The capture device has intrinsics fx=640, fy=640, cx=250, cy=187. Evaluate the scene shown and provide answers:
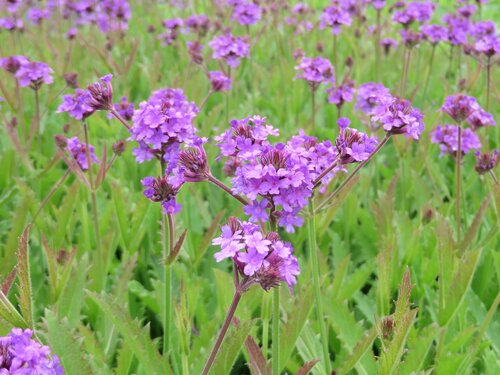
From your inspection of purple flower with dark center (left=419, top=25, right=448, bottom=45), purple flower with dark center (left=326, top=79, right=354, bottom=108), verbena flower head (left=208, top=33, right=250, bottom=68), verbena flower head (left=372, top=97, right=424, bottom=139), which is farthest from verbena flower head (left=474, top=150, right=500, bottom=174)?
purple flower with dark center (left=419, top=25, right=448, bottom=45)

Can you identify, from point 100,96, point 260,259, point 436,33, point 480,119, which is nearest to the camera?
point 260,259

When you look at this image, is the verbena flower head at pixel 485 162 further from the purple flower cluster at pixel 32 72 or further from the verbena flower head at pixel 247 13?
the verbena flower head at pixel 247 13

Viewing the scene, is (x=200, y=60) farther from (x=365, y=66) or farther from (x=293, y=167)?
(x=293, y=167)

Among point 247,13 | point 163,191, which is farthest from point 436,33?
point 163,191

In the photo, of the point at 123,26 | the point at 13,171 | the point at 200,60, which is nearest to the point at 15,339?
the point at 13,171

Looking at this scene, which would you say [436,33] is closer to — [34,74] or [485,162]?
[485,162]

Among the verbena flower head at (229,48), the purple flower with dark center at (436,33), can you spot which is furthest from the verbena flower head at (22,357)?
the purple flower with dark center at (436,33)
